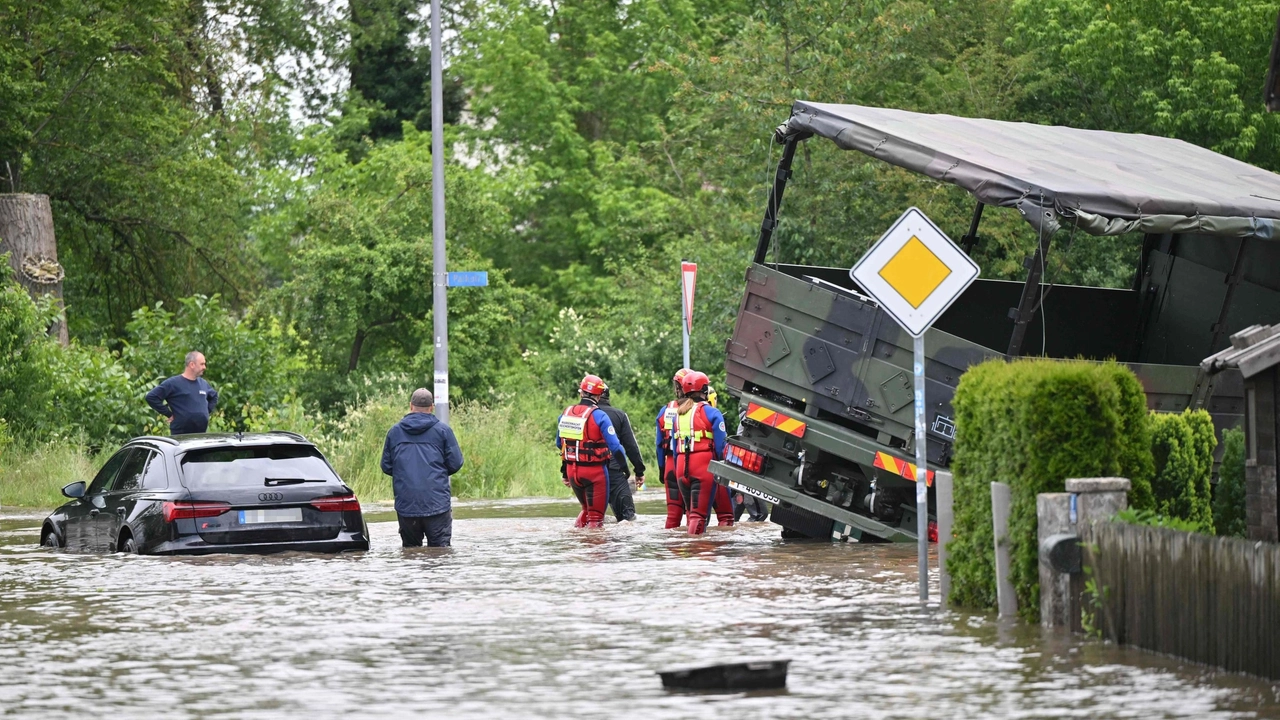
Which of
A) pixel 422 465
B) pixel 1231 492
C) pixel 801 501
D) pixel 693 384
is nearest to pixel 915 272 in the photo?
pixel 1231 492

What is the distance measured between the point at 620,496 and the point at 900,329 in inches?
200

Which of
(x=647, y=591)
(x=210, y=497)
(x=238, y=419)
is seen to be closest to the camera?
(x=647, y=591)

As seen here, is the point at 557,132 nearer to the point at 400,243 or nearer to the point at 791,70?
the point at 400,243

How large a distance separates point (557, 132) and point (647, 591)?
36.8 meters

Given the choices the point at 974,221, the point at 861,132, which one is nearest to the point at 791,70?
the point at 974,221

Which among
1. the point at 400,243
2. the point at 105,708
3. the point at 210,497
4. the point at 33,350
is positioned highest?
the point at 400,243

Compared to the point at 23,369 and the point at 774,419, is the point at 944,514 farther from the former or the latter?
the point at 23,369

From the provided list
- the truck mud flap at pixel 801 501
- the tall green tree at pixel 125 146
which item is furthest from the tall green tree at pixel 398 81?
the truck mud flap at pixel 801 501

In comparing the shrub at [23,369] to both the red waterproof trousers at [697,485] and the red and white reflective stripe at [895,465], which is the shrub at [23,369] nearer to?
the red waterproof trousers at [697,485]

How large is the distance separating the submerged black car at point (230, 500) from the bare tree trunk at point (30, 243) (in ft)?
49.6

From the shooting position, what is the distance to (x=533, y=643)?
959 centimetres

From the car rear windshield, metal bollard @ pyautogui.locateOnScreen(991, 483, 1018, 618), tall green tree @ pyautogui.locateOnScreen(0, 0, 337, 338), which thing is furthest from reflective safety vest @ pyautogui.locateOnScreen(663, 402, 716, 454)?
tall green tree @ pyautogui.locateOnScreen(0, 0, 337, 338)

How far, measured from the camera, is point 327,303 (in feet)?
117

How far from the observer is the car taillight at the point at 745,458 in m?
15.6
